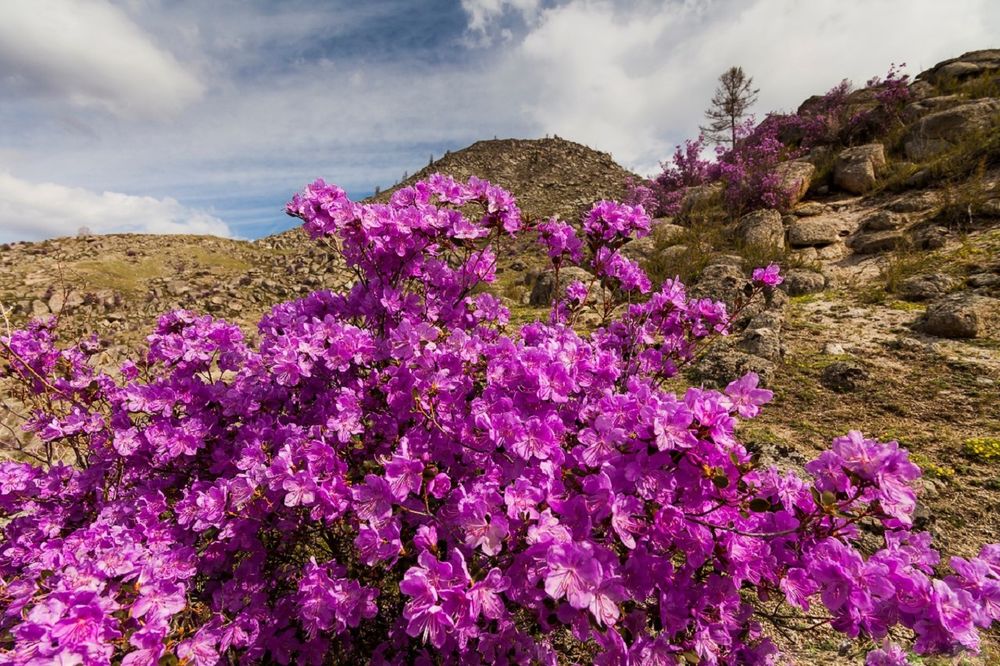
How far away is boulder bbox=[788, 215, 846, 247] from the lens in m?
8.76

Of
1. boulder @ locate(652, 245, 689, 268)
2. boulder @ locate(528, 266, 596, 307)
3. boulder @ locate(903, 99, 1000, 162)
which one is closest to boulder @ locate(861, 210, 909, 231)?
boulder @ locate(652, 245, 689, 268)

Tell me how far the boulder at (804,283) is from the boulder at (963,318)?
5.87ft

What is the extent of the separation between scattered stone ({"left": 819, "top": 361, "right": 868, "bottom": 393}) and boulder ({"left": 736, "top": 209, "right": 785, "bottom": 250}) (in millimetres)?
4860

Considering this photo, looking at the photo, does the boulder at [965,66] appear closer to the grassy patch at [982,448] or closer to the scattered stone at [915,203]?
the scattered stone at [915,203]

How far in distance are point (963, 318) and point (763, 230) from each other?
15.9 ft

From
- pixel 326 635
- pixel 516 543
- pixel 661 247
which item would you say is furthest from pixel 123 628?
pixel 661 247

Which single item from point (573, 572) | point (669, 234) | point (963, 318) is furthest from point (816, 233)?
point (573, 572)

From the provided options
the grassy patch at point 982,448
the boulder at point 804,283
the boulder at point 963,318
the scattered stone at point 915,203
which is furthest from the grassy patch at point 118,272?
the scattered stone at point 915,203

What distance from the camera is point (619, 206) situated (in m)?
3.16

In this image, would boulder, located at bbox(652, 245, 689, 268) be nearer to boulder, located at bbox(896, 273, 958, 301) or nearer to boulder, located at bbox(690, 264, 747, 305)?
boulder, located at bbox(690, 264, 747, 305)

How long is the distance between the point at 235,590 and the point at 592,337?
8.39ft

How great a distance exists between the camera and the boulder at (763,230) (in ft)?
29.1

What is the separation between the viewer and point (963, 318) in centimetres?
467

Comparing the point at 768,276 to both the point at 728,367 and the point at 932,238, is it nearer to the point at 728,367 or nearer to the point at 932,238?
the point at 728,367
